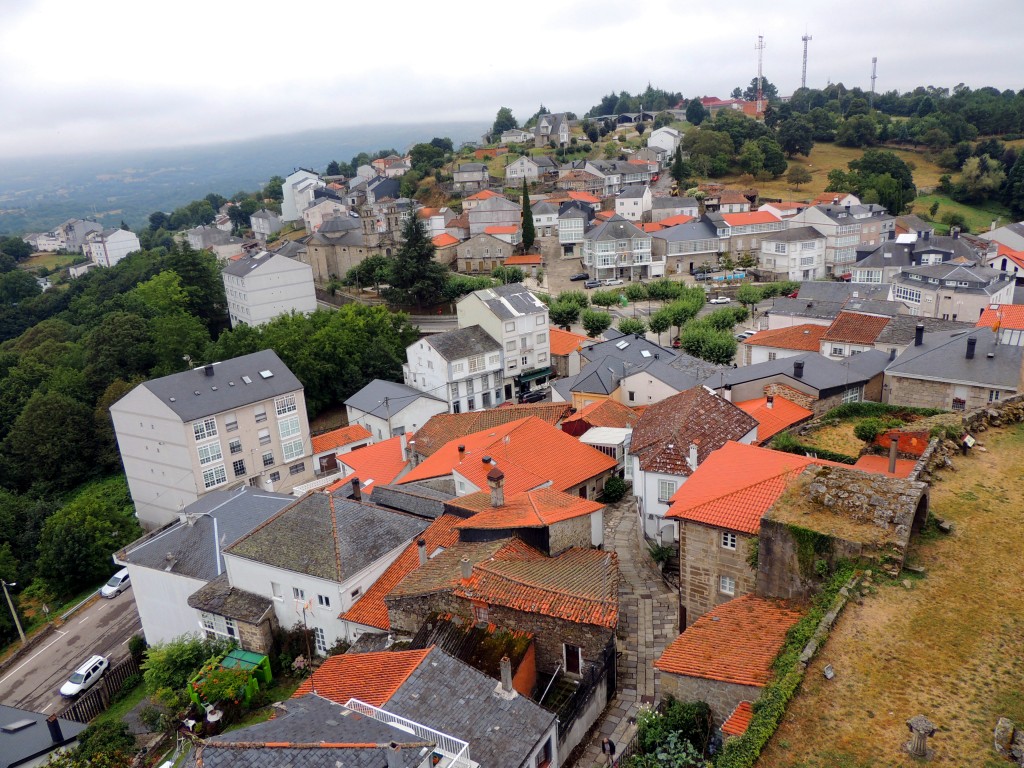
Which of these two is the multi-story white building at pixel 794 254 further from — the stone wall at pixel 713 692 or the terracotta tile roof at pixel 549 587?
the stone wall at pixel 713 692

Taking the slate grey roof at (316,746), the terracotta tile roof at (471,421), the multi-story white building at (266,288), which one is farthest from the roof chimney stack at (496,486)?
the multi-story white building at (266,288)

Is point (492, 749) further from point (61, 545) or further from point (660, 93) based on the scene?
point (660, 93)

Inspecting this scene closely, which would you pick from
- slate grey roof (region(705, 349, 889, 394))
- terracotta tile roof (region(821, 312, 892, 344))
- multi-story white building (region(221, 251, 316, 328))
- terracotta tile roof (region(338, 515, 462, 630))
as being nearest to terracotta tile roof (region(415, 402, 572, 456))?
slate grey roof (region(705, 349, 889, 394))

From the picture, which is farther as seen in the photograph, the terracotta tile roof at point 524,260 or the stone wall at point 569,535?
the terracotta tile roof at point 524,260

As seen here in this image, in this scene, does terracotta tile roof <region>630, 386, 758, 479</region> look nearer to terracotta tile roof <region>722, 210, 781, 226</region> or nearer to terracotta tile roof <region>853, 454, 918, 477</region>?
terracotta tile roof <region>853, 454, 918, 477</region>

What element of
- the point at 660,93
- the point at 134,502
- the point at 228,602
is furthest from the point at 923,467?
the point at 660,93

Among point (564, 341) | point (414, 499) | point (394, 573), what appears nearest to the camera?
point (394, 573)

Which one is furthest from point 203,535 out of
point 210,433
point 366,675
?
point 210,433

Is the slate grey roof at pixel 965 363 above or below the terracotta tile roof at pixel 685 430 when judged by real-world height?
above

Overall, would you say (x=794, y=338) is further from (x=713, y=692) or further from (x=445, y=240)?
(x=445, y=240)
